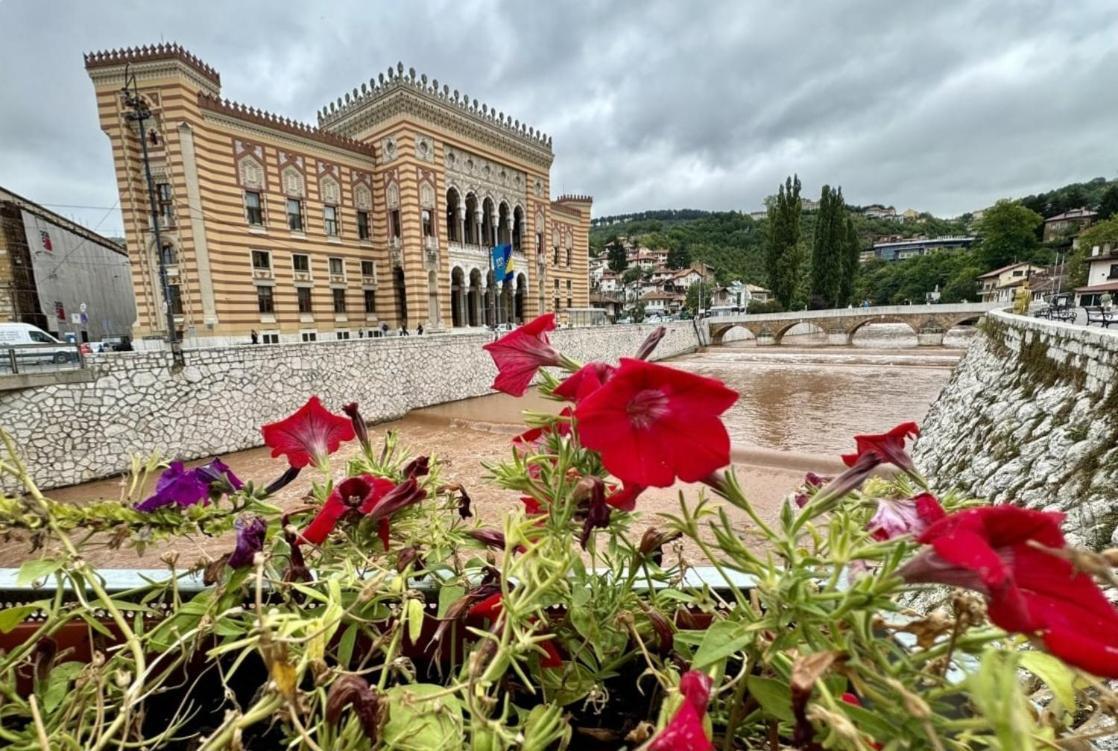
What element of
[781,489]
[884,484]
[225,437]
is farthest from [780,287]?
[884,484]

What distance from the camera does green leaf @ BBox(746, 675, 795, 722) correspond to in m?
0.41

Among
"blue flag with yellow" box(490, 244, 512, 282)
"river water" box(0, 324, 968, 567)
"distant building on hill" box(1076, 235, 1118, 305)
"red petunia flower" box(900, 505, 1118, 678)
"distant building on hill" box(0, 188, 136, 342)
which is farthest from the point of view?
"distant building on hill" box(1076, 235, 1118, 305)

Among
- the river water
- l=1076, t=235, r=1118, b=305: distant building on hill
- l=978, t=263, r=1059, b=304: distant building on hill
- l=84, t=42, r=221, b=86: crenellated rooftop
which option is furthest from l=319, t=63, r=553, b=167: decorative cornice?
l=978, t=263, r=1059, b=304: distant building on hill

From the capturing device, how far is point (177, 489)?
26.9 inches

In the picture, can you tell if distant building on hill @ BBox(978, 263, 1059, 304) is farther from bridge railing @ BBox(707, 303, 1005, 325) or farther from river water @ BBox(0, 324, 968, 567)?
river water @ BBox(0, 324, 968, 567)

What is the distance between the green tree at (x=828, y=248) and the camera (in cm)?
2904

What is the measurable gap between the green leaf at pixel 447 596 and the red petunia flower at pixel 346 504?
0.39ft

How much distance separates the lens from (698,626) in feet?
2.27

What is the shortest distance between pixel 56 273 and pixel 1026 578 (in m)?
30.3

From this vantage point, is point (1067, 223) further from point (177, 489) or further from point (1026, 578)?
point (177, 489)

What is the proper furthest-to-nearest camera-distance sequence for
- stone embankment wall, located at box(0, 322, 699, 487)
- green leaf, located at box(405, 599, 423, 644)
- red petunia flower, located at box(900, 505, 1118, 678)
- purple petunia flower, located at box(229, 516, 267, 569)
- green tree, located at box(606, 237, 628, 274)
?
green tree, located at box(606, 237, 628, 274)
stone embankment wall, located at box(0, 322, 699, 487)
purple petunia flower, located at box(229, 516, 267, 569)
green leaf, located at box(405, 599, 423, 644)
red petunia flower, located at box(900, 505, 1118, 678)

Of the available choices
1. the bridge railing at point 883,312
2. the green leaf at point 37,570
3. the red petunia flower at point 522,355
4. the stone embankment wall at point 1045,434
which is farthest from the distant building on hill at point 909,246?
the green leaf at point 37,570

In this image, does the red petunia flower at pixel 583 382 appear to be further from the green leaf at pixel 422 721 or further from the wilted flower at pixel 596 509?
the green leaf at pixel 422 721

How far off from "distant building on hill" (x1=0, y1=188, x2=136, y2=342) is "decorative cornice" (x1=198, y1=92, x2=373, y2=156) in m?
10.5
